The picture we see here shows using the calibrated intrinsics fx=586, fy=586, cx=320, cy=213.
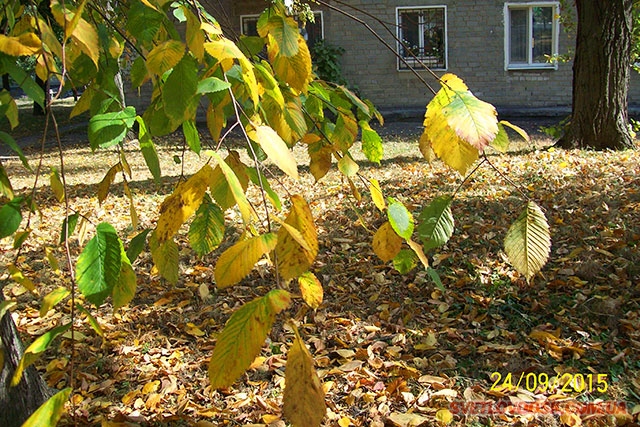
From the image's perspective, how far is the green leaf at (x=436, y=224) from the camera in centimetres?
107

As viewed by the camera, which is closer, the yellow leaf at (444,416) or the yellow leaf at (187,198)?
the yellow leaf at (187,198)

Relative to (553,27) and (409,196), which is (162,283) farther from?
(553,27)

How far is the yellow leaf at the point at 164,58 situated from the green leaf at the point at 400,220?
51 cm

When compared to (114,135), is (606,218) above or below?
below

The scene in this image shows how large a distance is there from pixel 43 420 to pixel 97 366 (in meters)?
2.62

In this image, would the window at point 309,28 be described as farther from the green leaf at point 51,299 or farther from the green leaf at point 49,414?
the green leaf at point 49,414

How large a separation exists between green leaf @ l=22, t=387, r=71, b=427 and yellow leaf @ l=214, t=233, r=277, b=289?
0.25 meters

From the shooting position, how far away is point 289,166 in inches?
33.5

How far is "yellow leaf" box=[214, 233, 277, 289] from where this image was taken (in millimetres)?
763

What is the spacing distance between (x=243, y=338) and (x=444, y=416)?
2.03 meters

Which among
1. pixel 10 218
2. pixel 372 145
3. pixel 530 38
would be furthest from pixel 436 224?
pixel 530 38

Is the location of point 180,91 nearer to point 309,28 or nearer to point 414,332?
point 414,332

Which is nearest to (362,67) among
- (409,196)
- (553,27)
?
(553,27)

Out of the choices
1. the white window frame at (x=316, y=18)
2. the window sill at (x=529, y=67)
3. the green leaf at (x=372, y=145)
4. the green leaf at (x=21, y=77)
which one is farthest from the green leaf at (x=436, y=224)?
the window sill at (x=529, y=67)
